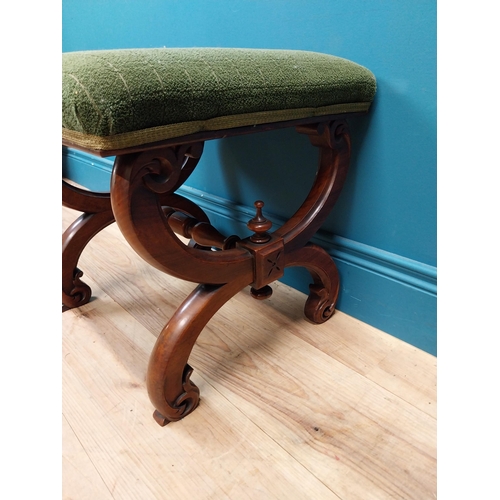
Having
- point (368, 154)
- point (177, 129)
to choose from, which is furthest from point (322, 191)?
point (177, 129)

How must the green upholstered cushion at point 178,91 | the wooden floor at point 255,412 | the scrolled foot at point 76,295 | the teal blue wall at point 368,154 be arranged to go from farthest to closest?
the scrolled foot at point 76,295, the teal blue wall at point 368,154, the wooden floor at point 255,412, the green upholstered cushion at point 178,91

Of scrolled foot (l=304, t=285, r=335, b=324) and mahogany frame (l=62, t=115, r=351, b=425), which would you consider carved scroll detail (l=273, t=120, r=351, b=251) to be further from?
scrolled foot (l=304, t=285, r=335, b=324)

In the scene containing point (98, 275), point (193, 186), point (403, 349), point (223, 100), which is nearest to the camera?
point (223, 100)

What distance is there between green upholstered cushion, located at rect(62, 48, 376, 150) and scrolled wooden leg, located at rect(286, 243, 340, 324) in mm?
265

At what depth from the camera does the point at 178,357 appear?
582 millimetres

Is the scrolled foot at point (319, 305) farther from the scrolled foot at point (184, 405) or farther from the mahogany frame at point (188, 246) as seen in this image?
the scrolled foot at point (184, 405)

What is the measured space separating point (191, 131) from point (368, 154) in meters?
0.37

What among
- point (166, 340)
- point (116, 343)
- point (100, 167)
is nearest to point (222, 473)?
point (166, 340)

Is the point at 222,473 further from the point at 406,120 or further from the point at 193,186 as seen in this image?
the point at 193,186

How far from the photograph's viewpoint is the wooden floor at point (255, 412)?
0.51 m

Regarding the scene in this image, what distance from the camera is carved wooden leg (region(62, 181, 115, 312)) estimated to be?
833 mm

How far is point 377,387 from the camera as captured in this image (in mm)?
650

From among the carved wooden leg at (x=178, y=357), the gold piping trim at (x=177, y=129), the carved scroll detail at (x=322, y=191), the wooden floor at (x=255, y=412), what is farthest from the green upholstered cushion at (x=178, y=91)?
the wooden floor at (x=255, y=412)
